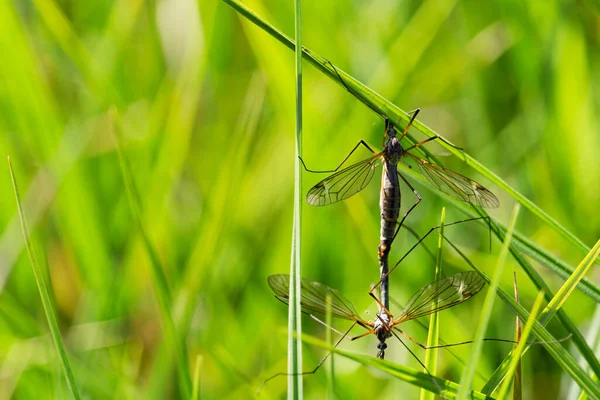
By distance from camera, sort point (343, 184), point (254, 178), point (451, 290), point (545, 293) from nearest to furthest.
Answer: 1. point (545, 293)
2. point (451, 290)
3. point (343, 184)
4. point (254, 178)

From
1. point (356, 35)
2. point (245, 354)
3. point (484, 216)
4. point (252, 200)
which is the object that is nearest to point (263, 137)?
point (252, 200)

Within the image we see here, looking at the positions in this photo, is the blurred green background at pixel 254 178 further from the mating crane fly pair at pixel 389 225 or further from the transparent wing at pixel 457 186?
the transparent wing at pixel 457 186

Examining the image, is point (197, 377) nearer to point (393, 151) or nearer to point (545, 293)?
point (545, 293)

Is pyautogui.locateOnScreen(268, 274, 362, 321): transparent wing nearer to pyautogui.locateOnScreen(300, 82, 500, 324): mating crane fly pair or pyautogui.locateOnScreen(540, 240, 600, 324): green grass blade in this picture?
pyautogui.locateOnScreen(300, 82, 500, 324): mating crane fly pair

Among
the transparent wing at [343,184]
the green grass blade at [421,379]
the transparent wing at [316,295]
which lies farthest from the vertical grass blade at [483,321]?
the transparent wing at [343,184]

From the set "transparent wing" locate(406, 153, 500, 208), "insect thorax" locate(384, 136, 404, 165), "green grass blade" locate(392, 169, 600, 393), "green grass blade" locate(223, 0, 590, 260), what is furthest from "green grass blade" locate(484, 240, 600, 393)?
"insect thorax" locate(384, 136, 404, 165)

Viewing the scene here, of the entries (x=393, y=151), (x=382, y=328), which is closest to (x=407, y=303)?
Answer: (x=382, y=328)
